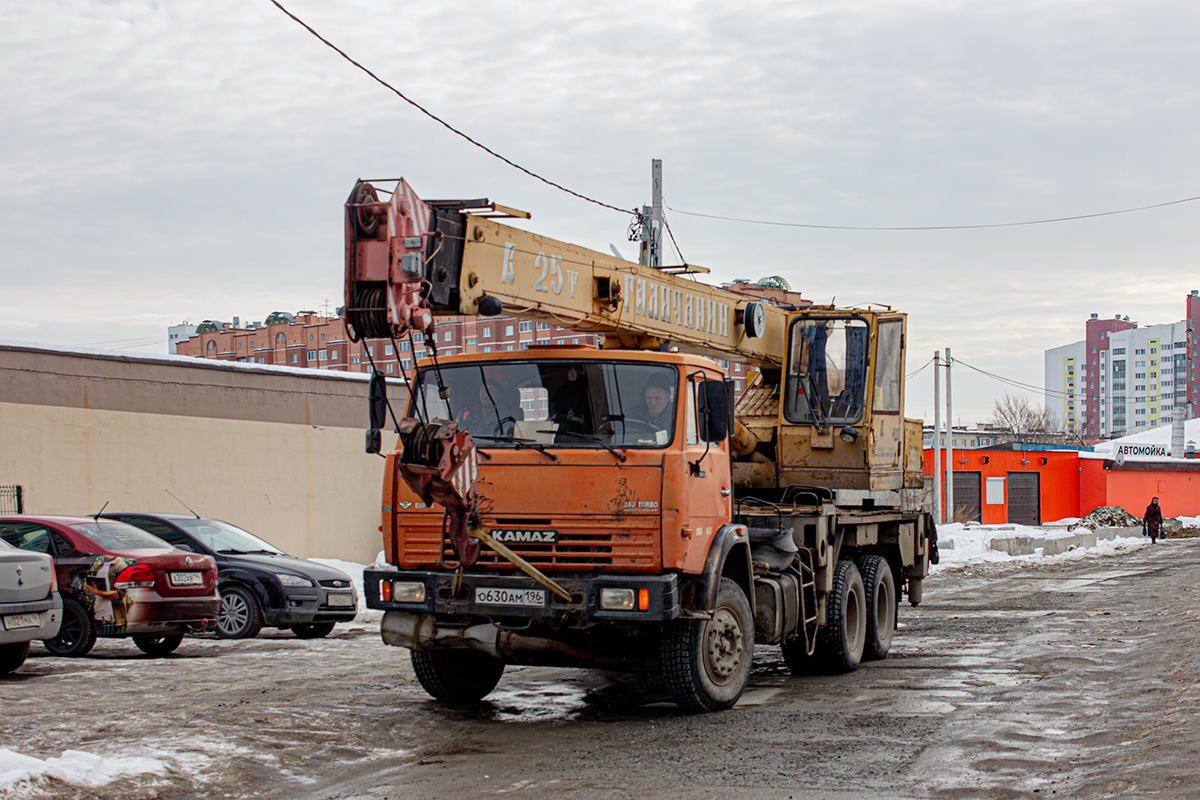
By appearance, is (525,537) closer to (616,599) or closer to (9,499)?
(616,599)

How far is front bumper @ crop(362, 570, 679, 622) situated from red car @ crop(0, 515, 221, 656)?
4.20 meters

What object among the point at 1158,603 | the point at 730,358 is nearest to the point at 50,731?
the point at 730,358

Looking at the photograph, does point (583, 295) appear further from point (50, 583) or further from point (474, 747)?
point (50, 583)

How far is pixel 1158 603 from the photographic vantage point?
57.3ft

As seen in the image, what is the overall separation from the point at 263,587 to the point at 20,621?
3865mm

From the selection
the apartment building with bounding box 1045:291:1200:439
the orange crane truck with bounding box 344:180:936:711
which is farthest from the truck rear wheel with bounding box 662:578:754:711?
the apartment building with bounding box 1045:291:1200:439

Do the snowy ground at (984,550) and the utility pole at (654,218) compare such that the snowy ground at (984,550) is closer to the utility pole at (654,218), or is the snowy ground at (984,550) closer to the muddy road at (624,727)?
the utility pole at (654,218)

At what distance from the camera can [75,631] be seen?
11.8 m

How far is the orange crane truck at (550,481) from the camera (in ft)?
24.7

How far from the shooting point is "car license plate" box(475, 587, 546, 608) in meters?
7.89

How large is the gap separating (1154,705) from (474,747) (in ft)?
15.7

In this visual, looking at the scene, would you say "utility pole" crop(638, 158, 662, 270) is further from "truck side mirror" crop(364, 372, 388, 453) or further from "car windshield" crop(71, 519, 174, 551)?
"truck side mirror" crop(364, 372, 388, 453)

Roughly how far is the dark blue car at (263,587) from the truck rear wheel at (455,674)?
489 cm

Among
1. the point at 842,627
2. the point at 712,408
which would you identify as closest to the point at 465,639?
the point at 712,408
